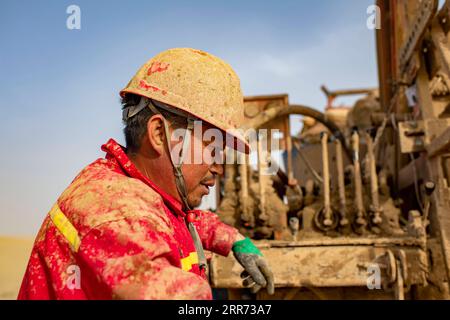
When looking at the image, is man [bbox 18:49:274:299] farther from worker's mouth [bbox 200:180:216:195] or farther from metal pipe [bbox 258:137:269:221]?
metal pipe [bbox 258:137:269:221]

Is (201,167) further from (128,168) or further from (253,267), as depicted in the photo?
(253,267)

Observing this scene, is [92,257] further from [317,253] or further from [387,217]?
[387,217]

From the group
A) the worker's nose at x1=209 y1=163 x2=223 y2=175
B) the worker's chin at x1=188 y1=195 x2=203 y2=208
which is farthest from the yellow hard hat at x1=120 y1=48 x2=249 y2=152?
the worker's chin at x1=188 y1=195 x2=203 y2=208

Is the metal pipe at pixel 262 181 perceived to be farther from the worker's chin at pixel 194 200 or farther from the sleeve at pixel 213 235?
the worker's chin at pixel 194 200

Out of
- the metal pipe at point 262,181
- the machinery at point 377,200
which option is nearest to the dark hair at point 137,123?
the machinery at point 377,200

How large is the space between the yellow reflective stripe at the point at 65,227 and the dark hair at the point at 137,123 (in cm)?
37

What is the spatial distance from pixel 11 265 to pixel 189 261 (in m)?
25.4

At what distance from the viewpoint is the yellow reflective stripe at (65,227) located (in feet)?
3.42

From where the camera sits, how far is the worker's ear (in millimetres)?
1353

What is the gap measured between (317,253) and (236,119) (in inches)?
101

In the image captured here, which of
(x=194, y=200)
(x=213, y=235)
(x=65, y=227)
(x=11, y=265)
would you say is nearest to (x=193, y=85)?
(x=194, y=200)

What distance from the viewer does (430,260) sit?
3.61m

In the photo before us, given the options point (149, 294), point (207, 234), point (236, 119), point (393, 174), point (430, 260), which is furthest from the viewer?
point (393, 174)
